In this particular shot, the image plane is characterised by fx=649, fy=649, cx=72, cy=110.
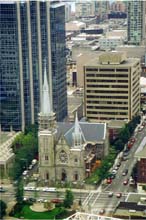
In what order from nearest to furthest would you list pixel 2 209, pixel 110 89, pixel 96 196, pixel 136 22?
pixel 2 209 → pixel 96 196 → pixel 110 89 → pixel 136 22

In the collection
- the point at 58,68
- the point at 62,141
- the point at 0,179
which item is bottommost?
the point at 0,179

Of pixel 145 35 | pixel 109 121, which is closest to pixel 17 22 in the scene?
pixel 109 121

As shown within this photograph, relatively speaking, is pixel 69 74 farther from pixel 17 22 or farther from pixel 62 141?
pixel 62 141

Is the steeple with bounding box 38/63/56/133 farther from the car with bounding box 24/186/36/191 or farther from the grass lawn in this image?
the grass lawn

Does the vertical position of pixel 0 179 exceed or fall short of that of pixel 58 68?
it falls short

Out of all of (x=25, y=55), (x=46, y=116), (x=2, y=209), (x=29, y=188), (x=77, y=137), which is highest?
→ (x=25, y=55)

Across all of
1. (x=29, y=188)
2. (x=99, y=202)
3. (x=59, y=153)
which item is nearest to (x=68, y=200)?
(x=99, y=202)

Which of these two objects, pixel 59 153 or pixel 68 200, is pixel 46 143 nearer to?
pixel 59 153
